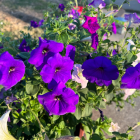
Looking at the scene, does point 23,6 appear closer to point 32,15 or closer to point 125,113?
point 32,15

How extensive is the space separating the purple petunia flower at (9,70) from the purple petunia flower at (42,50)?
0.08 m

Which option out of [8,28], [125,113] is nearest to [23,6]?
[8,28]

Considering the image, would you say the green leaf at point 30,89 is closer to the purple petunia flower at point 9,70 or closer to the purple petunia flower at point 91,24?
the purple petunia flower at point 9,70

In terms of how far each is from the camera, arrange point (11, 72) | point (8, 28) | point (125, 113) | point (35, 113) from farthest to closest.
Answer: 1. point (8, 28)
2. point (125, 113)
3. point (35, 113)
4. point (11, 72)

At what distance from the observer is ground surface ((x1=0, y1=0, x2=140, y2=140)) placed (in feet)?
5.54

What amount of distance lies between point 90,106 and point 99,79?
282mm

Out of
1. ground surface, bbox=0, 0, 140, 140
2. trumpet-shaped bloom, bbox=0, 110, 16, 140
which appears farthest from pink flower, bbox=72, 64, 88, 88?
ground surface, bbox=0, 0, 140, 140

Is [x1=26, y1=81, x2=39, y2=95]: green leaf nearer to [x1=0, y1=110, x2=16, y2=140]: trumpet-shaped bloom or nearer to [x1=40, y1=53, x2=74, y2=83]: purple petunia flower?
[x1=40, y1=53, x2=74, y2=83]: purple petunia flower

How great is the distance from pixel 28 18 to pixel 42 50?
144 inches

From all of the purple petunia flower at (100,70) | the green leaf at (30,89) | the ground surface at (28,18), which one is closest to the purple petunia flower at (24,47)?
the green leaf at (30,89)

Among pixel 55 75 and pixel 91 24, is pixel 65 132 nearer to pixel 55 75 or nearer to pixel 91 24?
pixel 55 75

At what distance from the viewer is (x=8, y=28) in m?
3.45

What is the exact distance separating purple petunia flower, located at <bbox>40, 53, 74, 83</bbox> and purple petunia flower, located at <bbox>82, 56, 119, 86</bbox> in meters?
0.11

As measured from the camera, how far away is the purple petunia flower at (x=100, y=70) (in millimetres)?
810
